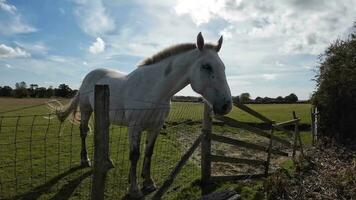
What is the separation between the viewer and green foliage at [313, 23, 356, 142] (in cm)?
1554

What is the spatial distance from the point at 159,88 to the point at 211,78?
119 cm

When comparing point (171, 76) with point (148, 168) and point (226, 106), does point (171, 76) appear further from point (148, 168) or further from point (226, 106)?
point (148, 168)

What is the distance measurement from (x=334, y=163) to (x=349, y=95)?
5922mm

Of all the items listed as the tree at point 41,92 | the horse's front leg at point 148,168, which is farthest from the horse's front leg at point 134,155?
the tree at point 41,92

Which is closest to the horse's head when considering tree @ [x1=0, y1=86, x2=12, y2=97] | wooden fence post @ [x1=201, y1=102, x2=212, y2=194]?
wooden fence post @ [x1=201, y1=102, x2=212, y2=194]

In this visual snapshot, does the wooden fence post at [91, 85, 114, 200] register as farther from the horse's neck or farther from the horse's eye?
the horse's neck

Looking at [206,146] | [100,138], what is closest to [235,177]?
[206,146]

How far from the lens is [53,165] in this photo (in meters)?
9.23

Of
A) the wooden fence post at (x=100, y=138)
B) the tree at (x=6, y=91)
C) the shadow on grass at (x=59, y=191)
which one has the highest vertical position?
the tree at (x=6, y=91)

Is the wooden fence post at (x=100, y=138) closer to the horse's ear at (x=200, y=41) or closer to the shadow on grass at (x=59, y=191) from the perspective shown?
the horse's ear at (x=200, y=41)

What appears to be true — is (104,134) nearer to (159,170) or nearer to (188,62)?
(188,62)

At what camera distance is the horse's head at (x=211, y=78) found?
5.65 meters

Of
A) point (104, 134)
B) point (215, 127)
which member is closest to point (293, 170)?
point (104, 134)

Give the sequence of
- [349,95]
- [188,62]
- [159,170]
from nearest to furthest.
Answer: [188,62] < [159,170] < [349,95]
